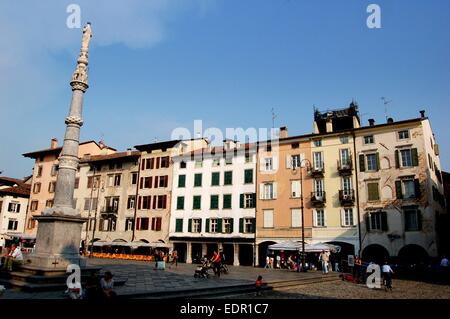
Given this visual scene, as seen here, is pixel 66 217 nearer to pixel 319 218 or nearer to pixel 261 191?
pixel 319 218

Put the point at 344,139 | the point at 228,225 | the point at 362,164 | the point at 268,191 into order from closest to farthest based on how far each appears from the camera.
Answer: the point at 362,164 < the point at 344,139 < the point at 268,191 < the point at 228,225

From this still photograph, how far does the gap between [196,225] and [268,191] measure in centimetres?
953

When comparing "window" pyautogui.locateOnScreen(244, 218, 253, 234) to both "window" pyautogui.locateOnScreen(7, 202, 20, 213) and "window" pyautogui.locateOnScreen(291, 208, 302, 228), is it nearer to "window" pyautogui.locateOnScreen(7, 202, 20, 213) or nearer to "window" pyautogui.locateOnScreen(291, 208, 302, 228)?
"window" pyautogui.locateOnScreen(291, 208, 302, 228)

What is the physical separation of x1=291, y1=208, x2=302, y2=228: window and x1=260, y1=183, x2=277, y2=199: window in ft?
8.96

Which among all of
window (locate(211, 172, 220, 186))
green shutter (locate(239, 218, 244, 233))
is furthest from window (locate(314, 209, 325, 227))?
window (locate(211, 172, 220, 186))

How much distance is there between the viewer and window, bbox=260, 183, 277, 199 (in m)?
38.8

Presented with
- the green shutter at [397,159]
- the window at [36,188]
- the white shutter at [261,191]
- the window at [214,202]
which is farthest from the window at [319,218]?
the window at [36,188]

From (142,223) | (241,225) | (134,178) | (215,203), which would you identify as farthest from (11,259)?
(134,178)

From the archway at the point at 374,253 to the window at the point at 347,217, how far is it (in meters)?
2.54

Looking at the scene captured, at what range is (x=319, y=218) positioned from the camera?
35.6 metres

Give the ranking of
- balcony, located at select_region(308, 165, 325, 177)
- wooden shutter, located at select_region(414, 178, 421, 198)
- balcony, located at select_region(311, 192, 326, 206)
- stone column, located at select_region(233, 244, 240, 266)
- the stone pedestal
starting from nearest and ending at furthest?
the stone pedestal → wooden shutter, located at select_region(414, 178, 421, 198) → balcony, located at select_region(311, 192, 326, 206) → balcony, located at select_region(308, 165, 325, 177) → stone column, located at select_region(233, 244, 240, 266)
